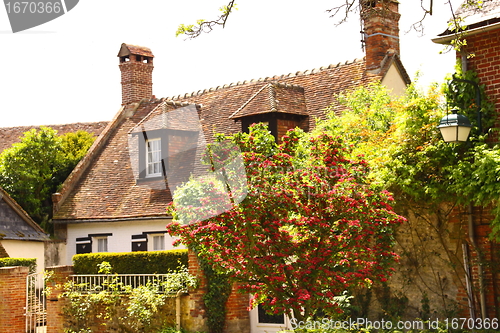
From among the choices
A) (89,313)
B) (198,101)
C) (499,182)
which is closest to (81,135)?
(198,101)

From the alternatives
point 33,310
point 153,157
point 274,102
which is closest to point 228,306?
point 33,310

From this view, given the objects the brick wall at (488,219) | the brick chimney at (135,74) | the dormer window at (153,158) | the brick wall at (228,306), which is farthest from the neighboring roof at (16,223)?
the brick wall at (488,219)

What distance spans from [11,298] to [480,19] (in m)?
12.0

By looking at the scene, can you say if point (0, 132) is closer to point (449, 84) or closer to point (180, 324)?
point (180, 324)

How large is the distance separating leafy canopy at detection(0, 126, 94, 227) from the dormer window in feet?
13.7

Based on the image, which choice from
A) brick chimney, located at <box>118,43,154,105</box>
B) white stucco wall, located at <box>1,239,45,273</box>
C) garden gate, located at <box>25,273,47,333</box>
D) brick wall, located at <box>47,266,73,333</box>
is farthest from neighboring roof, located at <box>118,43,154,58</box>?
brick wall, located at <box>47,266,73,333</box>

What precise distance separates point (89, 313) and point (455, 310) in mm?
8536

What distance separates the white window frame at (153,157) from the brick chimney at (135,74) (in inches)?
211

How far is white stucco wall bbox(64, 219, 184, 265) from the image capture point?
2111cm

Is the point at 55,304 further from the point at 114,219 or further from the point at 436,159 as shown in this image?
the point at 436,159

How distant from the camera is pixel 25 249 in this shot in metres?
22.4

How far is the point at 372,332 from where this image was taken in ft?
41.4

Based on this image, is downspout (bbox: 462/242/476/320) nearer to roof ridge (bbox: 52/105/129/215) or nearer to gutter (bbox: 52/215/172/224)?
gutter (bbox: 52/215/172/224)

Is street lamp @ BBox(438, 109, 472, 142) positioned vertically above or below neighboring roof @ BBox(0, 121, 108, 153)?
below
